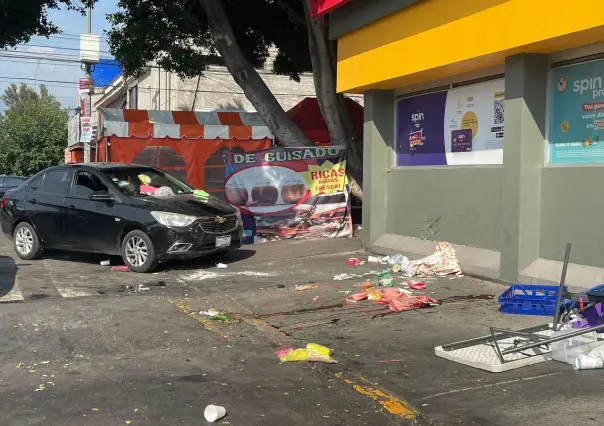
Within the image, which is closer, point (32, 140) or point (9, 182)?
point (9, 182)

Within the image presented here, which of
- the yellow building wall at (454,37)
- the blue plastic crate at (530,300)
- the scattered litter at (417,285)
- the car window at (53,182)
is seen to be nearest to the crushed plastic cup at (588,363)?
the blue plastic crate at (530,300)

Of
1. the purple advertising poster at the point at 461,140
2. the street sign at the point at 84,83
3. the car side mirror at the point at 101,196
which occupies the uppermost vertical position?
the street sign at the point at 84,83

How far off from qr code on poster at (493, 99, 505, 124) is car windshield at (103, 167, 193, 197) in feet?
17.5

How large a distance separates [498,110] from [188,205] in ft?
16.3

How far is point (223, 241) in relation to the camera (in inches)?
395

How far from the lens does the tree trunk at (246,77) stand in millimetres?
13461

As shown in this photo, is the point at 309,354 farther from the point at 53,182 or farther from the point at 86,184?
the point at 53,182

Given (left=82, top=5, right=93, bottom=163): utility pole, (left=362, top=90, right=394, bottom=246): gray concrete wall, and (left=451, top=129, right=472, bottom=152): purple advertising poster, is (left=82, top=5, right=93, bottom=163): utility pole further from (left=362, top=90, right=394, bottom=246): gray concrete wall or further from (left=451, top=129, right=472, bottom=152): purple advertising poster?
(left=451, top=129, right=472, bottom=152): purple advertising poster

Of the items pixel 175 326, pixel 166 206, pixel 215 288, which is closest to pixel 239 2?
pixel 166 206

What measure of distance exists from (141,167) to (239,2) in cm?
679

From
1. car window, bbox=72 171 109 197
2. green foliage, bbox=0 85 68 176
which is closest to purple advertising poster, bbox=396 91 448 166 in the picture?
car window, bbox=72 171 109 197

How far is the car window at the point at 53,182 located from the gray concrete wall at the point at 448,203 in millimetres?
5718

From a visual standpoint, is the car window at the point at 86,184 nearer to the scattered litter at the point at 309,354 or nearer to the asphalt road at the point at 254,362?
the asphalt road at the point at 254,362

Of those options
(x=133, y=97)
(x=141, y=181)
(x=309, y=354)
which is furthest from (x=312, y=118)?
(x=133, y=97)
